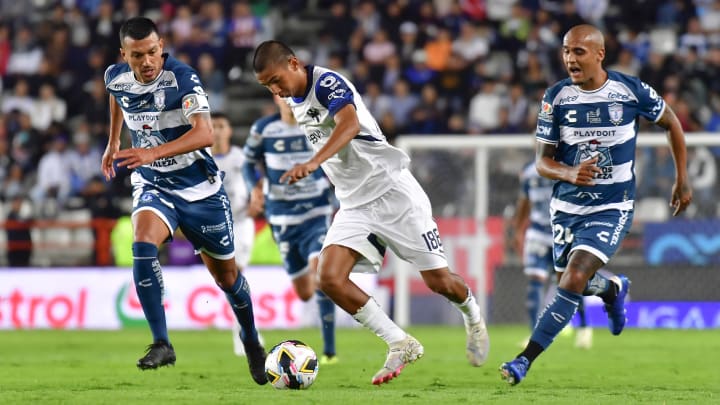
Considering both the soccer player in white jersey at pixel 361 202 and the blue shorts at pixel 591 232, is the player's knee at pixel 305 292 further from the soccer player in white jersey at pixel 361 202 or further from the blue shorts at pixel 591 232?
the blue shorts at pixel 591 232

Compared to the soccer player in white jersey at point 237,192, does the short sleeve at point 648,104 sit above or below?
above

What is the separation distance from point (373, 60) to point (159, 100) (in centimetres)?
1431

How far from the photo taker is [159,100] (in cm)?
893

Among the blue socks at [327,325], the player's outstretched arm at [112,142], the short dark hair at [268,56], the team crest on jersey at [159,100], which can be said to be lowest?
the blue socks at [327,325]

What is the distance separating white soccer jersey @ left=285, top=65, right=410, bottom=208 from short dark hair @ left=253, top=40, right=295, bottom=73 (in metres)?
0.33

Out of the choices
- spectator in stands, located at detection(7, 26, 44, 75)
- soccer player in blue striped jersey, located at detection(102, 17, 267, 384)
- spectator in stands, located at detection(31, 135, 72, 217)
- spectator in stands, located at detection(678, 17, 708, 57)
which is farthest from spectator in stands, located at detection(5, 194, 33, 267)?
soccer player in blue striped jersey, located at detection(102, 17, 267, 384)

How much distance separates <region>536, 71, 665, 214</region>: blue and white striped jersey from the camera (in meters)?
9.28

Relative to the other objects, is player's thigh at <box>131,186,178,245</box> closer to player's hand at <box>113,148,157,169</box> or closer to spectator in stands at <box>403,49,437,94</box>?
player's hand at <box>113,148,157,169</box>

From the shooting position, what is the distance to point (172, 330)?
18969 mm

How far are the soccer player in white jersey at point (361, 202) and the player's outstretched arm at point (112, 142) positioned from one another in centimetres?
141

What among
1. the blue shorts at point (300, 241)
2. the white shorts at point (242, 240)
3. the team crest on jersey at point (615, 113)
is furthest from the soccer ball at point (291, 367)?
the white shorts at point (242, 240)

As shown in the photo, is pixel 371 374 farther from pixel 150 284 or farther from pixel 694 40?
pixel 694 40

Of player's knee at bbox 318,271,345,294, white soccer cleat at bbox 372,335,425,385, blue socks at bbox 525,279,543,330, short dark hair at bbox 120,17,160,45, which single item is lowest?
blue socks at bbox 525,279,543,330

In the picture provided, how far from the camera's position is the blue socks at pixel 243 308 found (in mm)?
9414
